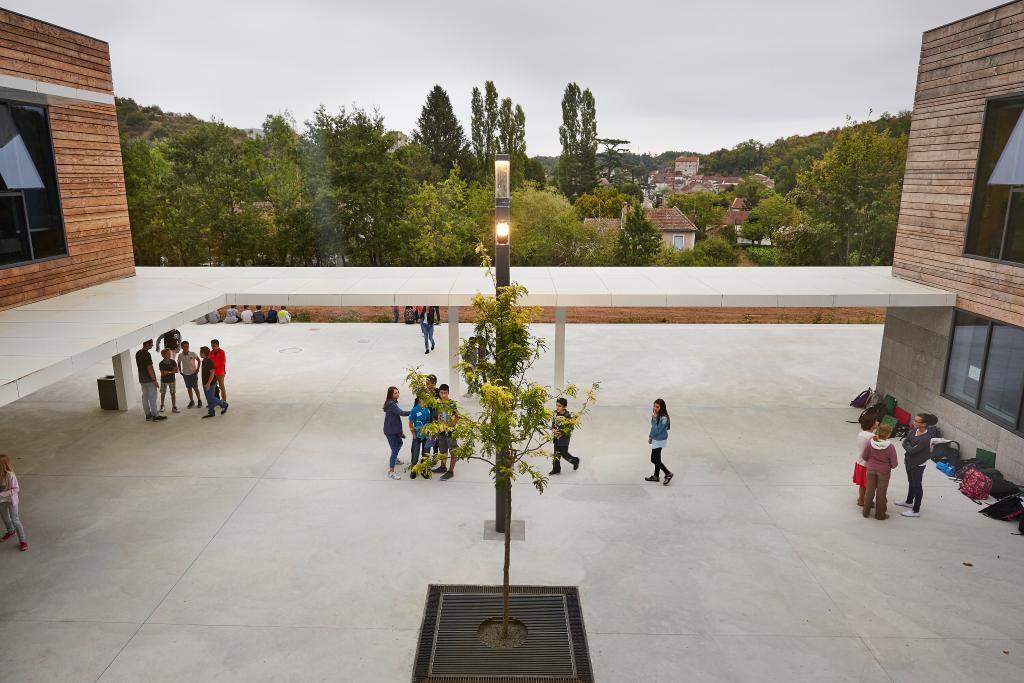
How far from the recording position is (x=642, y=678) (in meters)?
5.97

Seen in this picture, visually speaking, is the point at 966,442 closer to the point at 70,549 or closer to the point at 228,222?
the point at 70,549

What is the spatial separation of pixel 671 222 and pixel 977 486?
51661 millimetres

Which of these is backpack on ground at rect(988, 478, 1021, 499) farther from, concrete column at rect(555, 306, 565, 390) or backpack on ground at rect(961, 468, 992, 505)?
concrete column at rect(555, 306, 565, 390)

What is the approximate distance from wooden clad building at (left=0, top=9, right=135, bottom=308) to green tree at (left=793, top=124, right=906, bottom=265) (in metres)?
33.5

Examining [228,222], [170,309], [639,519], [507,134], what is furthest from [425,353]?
[507,134]

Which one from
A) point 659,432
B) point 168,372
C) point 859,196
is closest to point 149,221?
point 168,372

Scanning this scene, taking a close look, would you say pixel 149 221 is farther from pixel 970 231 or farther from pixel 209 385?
pixel 970 231

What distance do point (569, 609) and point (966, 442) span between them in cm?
816

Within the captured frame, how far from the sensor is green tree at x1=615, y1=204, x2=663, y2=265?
3291 centimetres

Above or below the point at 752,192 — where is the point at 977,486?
below

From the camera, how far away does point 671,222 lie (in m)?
58.8

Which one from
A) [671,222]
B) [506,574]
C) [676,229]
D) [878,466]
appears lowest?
[506,574]

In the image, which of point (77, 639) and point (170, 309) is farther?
point (170, 309)

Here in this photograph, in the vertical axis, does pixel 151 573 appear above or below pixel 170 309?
below
